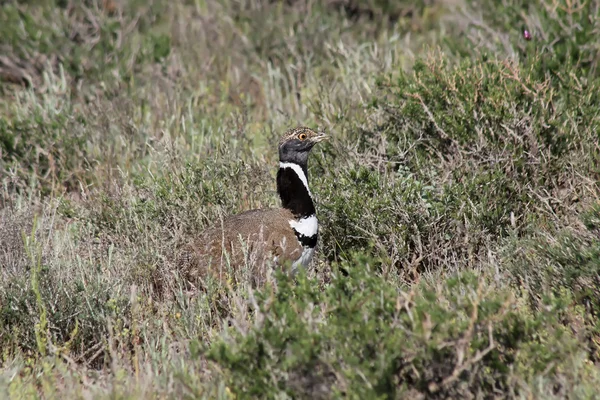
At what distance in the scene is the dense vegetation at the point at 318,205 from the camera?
320cm

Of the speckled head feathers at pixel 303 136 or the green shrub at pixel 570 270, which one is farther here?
the speckled head feathers at pixel 303 136

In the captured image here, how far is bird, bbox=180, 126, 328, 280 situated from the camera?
177 inches

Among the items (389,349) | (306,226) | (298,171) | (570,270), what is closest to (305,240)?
(306,226)

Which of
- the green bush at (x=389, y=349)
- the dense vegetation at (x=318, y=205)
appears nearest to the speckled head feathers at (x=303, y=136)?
the dense vegetation at (x=318, y=205)

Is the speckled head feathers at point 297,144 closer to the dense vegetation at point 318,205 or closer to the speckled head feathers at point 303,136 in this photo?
the speckled head feathers at point 303,136

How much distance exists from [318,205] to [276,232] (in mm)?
620

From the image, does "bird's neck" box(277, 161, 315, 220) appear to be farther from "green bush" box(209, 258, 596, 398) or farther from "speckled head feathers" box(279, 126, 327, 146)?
"green bush" box(209, 258, 596, 398)

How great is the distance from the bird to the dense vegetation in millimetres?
175

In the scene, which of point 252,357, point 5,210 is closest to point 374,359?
point 252,357

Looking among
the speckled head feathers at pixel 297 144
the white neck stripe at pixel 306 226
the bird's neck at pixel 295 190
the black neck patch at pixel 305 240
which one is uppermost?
the speckled head feathers at pixel 297 144

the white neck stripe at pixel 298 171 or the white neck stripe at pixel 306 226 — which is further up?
the white neck stripe at pixel 298 171

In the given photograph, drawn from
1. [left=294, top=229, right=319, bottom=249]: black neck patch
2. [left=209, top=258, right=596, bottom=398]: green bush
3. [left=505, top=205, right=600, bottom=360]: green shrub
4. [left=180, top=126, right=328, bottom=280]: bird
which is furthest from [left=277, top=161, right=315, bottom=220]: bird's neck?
[left=209, top=258, right=596, bottom=398]: green bush

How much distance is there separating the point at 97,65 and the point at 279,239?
3957 mm

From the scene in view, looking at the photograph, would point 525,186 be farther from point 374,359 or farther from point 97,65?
point 97,65
